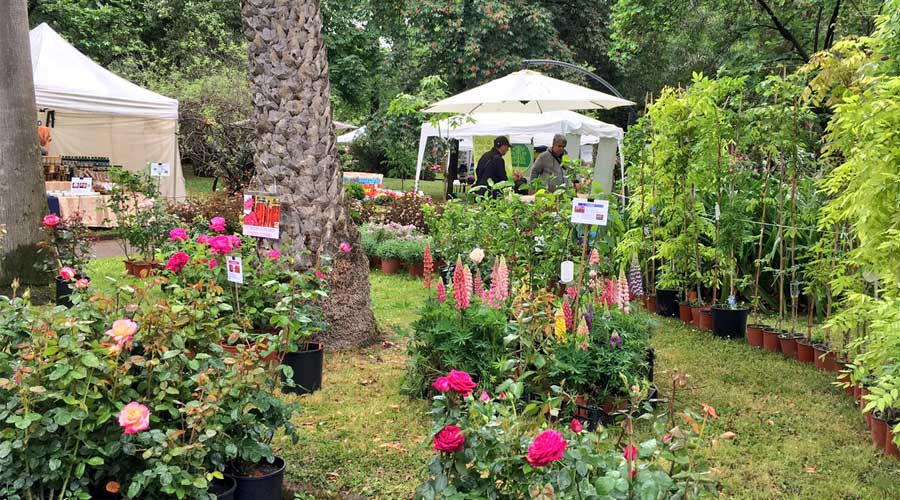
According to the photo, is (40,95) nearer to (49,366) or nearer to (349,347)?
(349,347)

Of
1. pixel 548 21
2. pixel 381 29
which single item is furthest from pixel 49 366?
pixel 381 29

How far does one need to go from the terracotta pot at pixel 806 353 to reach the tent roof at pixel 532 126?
277 inches

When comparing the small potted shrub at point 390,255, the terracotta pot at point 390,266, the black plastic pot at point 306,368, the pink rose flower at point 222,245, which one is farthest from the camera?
the terracotta pot at point 390,266

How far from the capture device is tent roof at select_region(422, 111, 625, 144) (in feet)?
44.8

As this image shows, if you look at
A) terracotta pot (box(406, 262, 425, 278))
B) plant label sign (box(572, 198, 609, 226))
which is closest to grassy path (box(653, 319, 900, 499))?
plant label sign (box(572, 198, 609, 226))

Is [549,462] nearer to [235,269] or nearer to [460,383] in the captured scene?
[460,383]

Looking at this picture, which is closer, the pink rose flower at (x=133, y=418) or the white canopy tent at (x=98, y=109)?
the pink rose flower at (x=133, y=418)

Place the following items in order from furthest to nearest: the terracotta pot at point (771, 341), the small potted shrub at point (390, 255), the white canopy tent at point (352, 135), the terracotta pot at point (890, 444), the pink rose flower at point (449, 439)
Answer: the white canopy tent at point (352, 135) → the small potted shrub at point (390, 255) → the terracotta pot at point (771, 341) → the terracotta pot at point (890, 444) → the pink rose flower at point (449, 439)

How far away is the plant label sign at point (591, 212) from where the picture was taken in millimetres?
4117

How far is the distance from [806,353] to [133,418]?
205 inches

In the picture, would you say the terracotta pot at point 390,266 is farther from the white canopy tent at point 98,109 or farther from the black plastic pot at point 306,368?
the white canopy tent at point 98,109

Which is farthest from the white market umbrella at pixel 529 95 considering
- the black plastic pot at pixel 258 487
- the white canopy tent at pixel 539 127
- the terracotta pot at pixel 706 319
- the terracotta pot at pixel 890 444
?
the black plastic pot at pixel 258 487

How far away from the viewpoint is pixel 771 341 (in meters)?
6.26

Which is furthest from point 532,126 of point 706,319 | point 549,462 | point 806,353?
point 549,462
